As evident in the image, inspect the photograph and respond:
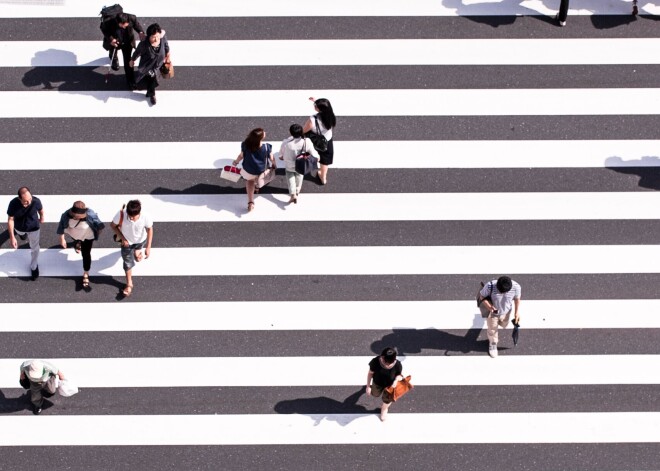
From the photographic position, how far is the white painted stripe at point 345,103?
15023 mm

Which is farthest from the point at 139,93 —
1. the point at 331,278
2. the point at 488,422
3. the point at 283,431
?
the point at 488,422

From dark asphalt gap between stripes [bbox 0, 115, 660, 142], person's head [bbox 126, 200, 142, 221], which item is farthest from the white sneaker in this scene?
person's head [bbox 126, 200, 142, 221]

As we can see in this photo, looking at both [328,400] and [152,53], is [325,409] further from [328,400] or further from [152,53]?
[152,53]

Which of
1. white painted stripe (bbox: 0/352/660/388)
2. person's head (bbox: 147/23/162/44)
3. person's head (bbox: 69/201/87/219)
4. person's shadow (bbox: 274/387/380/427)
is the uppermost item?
person's head (bbox: 147/23/162/44)

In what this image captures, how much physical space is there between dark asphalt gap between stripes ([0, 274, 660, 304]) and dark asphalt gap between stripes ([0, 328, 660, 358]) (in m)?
0.48

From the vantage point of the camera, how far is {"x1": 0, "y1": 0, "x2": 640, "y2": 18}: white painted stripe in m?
15.6

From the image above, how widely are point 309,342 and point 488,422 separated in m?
2.57

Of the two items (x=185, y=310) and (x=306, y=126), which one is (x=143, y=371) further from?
(x=306, y=126)

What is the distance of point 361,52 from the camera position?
15.4 metres

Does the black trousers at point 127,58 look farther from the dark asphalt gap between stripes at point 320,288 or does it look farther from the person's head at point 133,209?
the dark asphalt gap between stripes at point 320,288

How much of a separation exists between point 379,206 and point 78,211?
4160 millimetres

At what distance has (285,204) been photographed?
14.6m

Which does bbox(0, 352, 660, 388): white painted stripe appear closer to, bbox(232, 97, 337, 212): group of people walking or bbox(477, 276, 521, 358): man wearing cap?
bbox(477, 276, 521, 358): man wearing cap

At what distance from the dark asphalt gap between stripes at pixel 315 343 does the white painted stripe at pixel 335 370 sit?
0.27 feet
